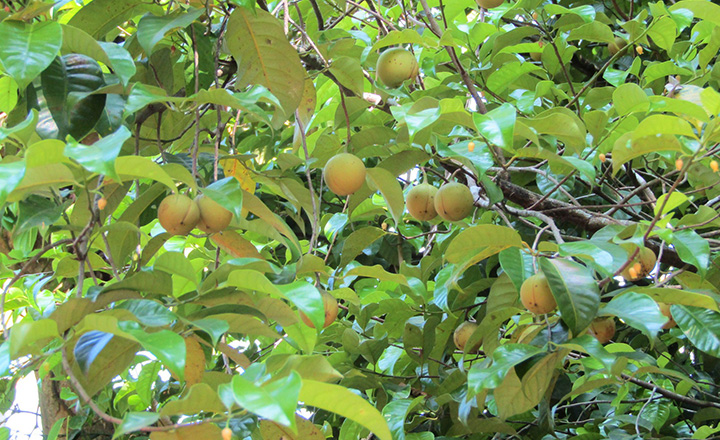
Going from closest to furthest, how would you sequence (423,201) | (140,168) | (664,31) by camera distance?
(140,168), (423,201), (664,31)

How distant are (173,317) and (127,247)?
43 cm

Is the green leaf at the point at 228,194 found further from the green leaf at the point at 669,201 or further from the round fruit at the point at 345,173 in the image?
the green leaf at the point at 669,201

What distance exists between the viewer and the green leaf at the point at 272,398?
613mm

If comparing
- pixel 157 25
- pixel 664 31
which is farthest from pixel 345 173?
pixel 664 31

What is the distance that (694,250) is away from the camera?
1.27 meters

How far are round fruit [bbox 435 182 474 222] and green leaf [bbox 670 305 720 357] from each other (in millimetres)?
458

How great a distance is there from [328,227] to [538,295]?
2.49 ft

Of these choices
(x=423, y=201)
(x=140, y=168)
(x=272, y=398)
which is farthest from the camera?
(x=423, y=201)

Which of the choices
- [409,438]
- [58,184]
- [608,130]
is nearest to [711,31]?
[608,130]

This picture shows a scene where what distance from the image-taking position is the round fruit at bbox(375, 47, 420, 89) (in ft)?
4.84

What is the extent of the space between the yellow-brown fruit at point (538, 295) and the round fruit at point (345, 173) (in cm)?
43

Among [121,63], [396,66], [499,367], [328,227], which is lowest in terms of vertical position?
[328,227]

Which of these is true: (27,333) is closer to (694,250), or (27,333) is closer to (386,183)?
(386,183)

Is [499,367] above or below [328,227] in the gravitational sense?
above
